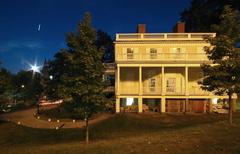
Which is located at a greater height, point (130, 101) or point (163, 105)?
point (130, 101)

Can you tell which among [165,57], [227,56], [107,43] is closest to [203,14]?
[107,43]

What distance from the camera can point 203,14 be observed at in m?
67.9

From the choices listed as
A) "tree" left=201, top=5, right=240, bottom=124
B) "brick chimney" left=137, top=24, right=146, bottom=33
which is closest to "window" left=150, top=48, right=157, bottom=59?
"brick chimney" left=137, top=24, right=146, bottom=33

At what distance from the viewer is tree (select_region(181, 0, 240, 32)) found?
64887mm

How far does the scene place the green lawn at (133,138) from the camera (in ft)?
50.1

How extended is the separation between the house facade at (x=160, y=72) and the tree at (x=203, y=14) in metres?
26.8

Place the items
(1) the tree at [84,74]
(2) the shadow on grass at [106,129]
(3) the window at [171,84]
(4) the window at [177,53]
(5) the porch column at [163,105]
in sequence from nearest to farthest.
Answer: (1) the tree at [84,74]
(2) the shadow on grass at [106,129]
(5) the porch column at [163,105]
(4) the window at [177,53]
(3) the window at [171,84]

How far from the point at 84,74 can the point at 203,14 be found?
55112 millimetres

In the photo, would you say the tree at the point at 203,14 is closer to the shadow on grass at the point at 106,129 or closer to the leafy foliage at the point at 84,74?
the shadow on grass at the point at 106,129

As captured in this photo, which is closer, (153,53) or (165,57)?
(153,53)

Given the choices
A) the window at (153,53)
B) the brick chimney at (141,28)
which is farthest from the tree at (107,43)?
the window at (153,53)

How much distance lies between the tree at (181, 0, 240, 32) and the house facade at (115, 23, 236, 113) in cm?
2683

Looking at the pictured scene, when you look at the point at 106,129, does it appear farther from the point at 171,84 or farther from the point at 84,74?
the point at 171,84

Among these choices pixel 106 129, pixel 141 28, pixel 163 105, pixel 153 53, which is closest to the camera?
pixel 106 129
